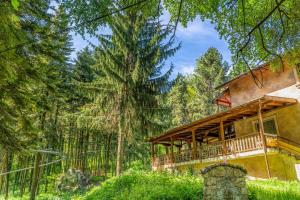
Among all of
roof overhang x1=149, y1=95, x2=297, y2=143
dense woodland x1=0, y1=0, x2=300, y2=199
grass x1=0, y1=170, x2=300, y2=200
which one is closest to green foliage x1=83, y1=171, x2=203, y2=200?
grass x1=0, y1=170, x2=300, y2=200

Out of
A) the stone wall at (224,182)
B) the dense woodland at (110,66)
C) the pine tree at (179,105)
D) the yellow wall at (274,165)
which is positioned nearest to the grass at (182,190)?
the stone wall at (224,182)

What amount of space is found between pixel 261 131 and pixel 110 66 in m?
10.2

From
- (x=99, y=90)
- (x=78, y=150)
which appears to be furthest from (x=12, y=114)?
(x=78, y=150)

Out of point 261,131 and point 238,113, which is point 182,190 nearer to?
point 261,131

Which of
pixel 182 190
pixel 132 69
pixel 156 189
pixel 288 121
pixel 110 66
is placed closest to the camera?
pixel 182 190

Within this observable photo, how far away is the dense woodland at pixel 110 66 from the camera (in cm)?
504

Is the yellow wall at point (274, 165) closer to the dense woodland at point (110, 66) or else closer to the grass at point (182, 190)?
the grass at point (182, 190)

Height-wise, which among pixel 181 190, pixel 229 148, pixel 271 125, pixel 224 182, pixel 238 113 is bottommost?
pixel 181 190

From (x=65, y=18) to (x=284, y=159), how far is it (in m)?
12.4

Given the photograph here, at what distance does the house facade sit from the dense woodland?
386 centimetres

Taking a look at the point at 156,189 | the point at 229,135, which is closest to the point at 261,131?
the point at 156,189

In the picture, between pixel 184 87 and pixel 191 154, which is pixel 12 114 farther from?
pixel 184 87

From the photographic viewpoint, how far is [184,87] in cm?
4278

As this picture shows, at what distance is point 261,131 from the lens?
13078 millimetres
